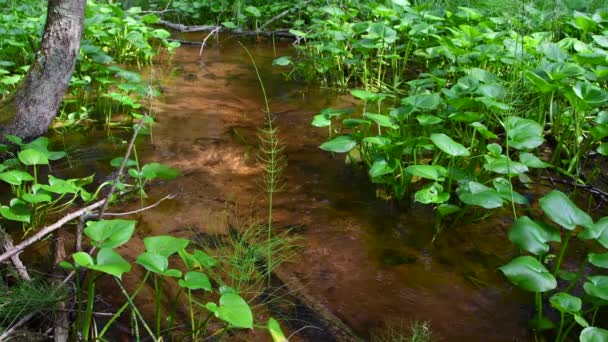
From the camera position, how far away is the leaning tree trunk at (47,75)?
2527 millimetres

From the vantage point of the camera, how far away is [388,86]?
374 centimetres

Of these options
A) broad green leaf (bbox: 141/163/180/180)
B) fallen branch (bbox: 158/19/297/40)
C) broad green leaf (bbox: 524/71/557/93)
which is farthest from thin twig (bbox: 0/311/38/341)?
fallen branch (bbox: 158/19/297/40)

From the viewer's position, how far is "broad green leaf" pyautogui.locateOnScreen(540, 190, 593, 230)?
5.08 ft

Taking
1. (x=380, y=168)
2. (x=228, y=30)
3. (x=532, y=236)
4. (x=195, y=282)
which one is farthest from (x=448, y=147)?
(x=228, y=30)

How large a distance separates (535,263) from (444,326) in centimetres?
34

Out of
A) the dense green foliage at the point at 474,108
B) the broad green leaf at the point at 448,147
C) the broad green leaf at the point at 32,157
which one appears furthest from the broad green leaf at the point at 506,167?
the broad green leaf at the point at 32,157

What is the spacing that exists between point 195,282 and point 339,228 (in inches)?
35.5

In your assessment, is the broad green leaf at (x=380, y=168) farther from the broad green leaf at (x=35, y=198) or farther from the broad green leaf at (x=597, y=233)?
the broad green leaf at (x=35, y=198)

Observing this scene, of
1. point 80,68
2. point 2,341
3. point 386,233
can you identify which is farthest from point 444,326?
point 80,68

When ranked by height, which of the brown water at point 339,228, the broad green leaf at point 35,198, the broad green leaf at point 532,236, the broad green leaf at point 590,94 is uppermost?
the broad green leaf at point 590,94

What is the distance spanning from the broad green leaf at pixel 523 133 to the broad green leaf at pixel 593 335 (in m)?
0.83

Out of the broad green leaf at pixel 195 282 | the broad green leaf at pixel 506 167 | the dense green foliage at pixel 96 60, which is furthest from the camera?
the dense green foliage at pixel 96 60

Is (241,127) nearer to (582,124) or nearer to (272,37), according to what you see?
(582,124)

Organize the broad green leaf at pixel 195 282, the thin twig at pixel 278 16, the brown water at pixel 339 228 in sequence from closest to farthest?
1. the broad green leaf at pixel 195 282
2. the brown water at pixel 339 228
3. the thin twig at pixel 278 16
